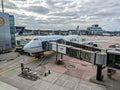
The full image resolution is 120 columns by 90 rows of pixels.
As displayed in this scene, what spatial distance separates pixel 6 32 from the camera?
37.7 m

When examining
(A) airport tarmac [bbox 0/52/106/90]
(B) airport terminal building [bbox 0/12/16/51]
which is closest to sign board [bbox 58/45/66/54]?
(A) airport tarmac [bbox 0/52/106/90]

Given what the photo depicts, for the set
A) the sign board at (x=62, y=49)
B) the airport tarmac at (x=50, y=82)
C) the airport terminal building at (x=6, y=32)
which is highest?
the airport terminal building at (x=6, y=32)

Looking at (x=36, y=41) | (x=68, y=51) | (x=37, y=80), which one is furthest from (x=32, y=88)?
(x=36, y=41)

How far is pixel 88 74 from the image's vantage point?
67.4ft

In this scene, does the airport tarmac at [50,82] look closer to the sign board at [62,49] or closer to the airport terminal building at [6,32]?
the sign board at [62,49]

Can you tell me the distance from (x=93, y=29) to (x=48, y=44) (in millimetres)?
174963

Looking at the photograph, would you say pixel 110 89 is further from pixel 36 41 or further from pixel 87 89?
pixel 36 41

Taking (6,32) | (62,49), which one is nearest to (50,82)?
(62,49)

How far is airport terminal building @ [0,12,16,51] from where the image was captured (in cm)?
3625

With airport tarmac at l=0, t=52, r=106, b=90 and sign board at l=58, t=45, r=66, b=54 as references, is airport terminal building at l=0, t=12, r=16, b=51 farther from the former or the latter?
sign board at l=58, t=45, r=66, b=54

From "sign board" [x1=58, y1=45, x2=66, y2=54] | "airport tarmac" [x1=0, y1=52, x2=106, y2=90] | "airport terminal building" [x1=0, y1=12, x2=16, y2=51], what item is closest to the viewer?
"airport tarmac" [x1=0, y1=52, x2=106, y2=90]

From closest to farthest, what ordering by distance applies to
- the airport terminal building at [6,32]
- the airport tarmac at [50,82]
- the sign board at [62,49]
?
the airport tarmac at [50,82] → the sign board at [62,49] → the airport terminal building at [6,32]

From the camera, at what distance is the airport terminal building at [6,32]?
36.2 metres

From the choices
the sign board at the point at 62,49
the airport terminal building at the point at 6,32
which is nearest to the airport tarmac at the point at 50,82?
the sign board at the point at 62,49
